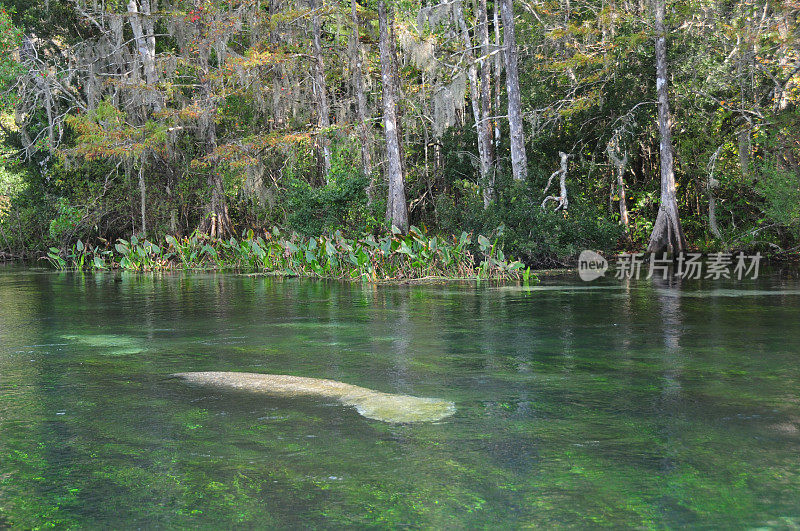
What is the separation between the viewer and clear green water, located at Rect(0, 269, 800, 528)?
3.14 meters

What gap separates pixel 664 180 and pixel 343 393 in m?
17.1

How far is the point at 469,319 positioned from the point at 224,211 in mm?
16955

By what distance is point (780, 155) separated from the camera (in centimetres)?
1922

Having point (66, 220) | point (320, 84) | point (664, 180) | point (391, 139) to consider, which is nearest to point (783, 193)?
point (664, 180)

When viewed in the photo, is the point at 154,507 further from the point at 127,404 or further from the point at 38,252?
the point at 38,252

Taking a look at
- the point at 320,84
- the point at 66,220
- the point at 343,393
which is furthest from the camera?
the point at 66,220

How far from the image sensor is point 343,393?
5176 millimetres

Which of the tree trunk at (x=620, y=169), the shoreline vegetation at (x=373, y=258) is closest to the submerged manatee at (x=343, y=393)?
the shoreline vegetation at (x=373, y=258)

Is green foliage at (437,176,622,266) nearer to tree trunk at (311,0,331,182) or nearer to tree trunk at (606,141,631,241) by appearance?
tree trunk at (606,141,631,241)

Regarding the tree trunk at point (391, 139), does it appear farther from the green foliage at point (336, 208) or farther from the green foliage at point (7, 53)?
the green foliage at point (7, 53)

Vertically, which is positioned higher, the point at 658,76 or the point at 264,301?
the point at 658,76

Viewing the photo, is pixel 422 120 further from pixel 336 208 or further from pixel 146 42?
pixel 146 42

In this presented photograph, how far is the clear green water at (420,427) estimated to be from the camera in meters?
3.14

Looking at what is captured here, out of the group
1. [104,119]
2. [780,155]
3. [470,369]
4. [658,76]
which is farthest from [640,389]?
[104,119]
